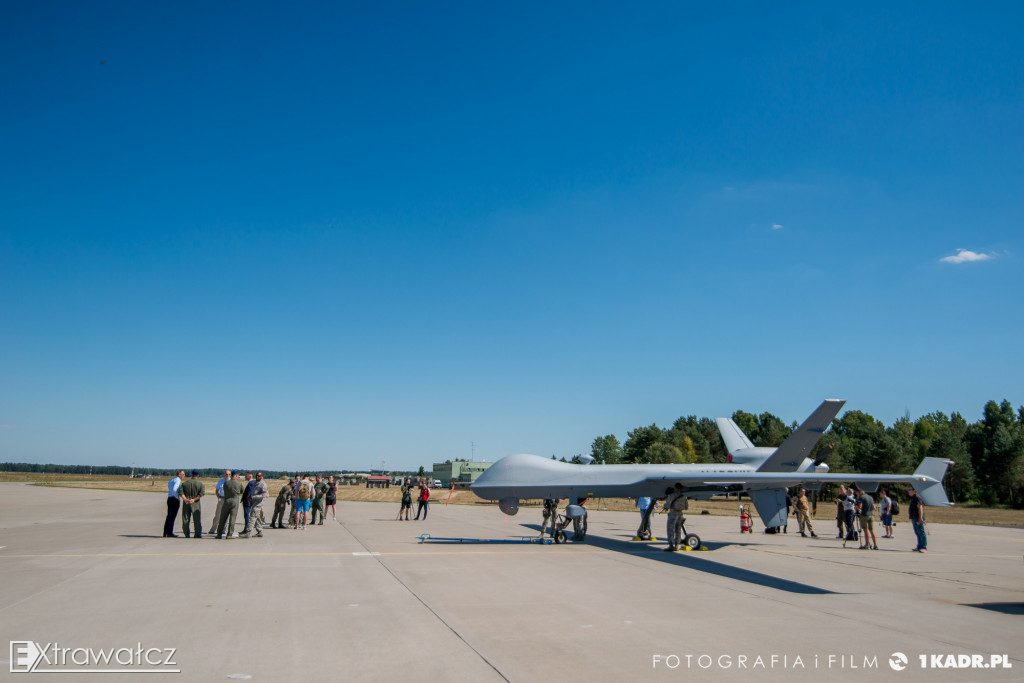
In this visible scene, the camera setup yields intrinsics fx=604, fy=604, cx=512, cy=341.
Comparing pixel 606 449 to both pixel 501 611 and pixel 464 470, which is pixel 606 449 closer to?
pixel 464 470

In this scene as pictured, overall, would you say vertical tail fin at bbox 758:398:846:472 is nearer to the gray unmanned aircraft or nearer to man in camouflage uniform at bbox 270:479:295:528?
the gray unmanned aircraft

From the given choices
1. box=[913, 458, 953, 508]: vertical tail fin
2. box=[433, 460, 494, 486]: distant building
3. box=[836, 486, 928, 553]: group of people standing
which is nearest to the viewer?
box=[913, 458, 953, 508]: vertical tail fin

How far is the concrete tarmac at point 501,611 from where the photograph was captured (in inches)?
272

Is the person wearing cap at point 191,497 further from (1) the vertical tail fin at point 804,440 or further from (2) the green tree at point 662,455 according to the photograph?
(2) the green tree at point 662,455

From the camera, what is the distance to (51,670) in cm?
632

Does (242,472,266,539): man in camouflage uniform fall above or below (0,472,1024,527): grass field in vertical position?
above

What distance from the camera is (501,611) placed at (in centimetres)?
967

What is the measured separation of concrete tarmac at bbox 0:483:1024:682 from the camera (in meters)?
6.90

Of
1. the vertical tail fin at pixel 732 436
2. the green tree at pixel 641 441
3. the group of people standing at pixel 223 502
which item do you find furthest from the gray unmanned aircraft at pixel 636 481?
the green tree at pixel 641 441

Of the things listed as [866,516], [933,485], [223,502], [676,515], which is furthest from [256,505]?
[866,516]

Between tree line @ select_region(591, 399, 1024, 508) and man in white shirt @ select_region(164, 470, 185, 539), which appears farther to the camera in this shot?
tree line @ select_region(591, 399, 1024, 508)

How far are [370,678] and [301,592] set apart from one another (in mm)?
5240

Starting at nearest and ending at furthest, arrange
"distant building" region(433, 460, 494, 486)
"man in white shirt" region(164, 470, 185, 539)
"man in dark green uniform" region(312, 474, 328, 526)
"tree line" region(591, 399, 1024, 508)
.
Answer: "man in white shirt" region(164, 470, 185, 539) → "man in dark green uniform" region(312, 474, 328, 526) → "tree line" region(591, 399, 1024, 508) → "distant building" region(433, 460, 494, 486)

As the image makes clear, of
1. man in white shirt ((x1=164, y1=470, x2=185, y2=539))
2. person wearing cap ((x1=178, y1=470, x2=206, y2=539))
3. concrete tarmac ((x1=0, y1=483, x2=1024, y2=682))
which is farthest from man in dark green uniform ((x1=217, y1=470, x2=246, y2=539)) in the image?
man in white shirt ((x1=164, y1=470, x2=185, y2=539))
